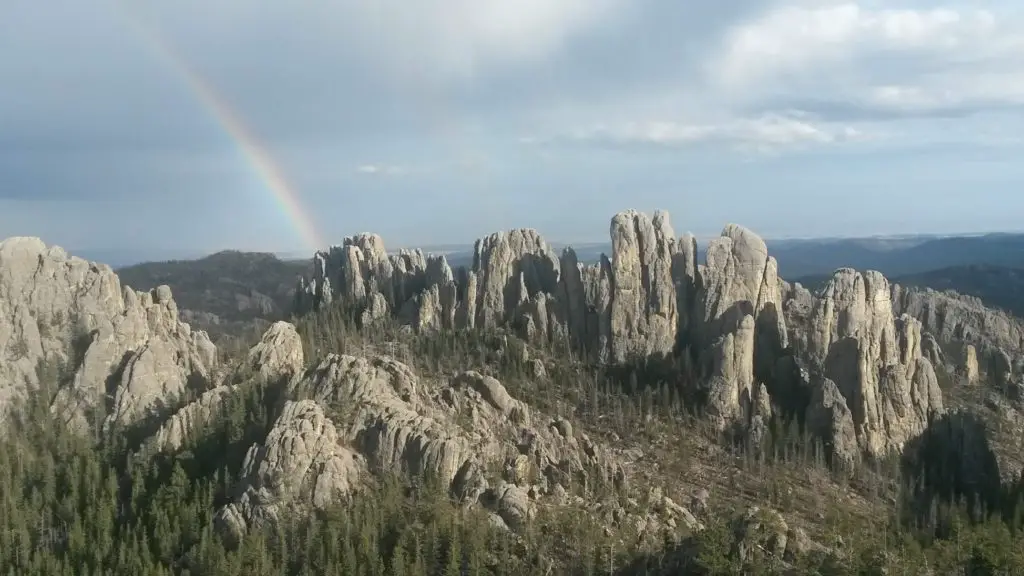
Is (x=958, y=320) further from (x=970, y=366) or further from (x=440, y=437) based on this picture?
(x=440, y=437)

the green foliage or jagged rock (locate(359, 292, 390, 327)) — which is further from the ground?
jagged rock (locate(359, 292, 390, 327))

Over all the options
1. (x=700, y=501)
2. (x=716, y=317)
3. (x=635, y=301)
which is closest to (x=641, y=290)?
(x=635, y=301)

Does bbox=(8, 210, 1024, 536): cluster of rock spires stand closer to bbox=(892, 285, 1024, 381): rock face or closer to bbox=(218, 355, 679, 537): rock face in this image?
bbox=(218, 355, 679, 537): rock face

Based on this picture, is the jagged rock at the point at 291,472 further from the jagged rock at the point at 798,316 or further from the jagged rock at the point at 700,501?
the jagged rock at the point at 798,316

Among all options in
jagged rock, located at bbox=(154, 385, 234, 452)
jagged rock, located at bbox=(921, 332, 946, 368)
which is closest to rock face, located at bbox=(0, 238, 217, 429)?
jagged rock, located at bbox=(154, 385, 234, 452)

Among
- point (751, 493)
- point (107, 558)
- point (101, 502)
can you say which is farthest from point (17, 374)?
point (751, 493)

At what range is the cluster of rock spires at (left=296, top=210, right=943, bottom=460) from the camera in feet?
232

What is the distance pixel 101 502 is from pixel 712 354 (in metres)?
53.0

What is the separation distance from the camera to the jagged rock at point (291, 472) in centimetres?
4744

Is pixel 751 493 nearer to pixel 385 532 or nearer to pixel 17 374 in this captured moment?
pixel 385 532

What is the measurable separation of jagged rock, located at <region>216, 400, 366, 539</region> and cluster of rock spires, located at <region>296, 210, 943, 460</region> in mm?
36617

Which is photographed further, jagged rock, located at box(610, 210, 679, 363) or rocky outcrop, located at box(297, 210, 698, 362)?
rocky outcrop, located at box(297, 210, 698, 362)

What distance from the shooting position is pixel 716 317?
81.2 metres

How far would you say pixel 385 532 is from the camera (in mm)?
46688
